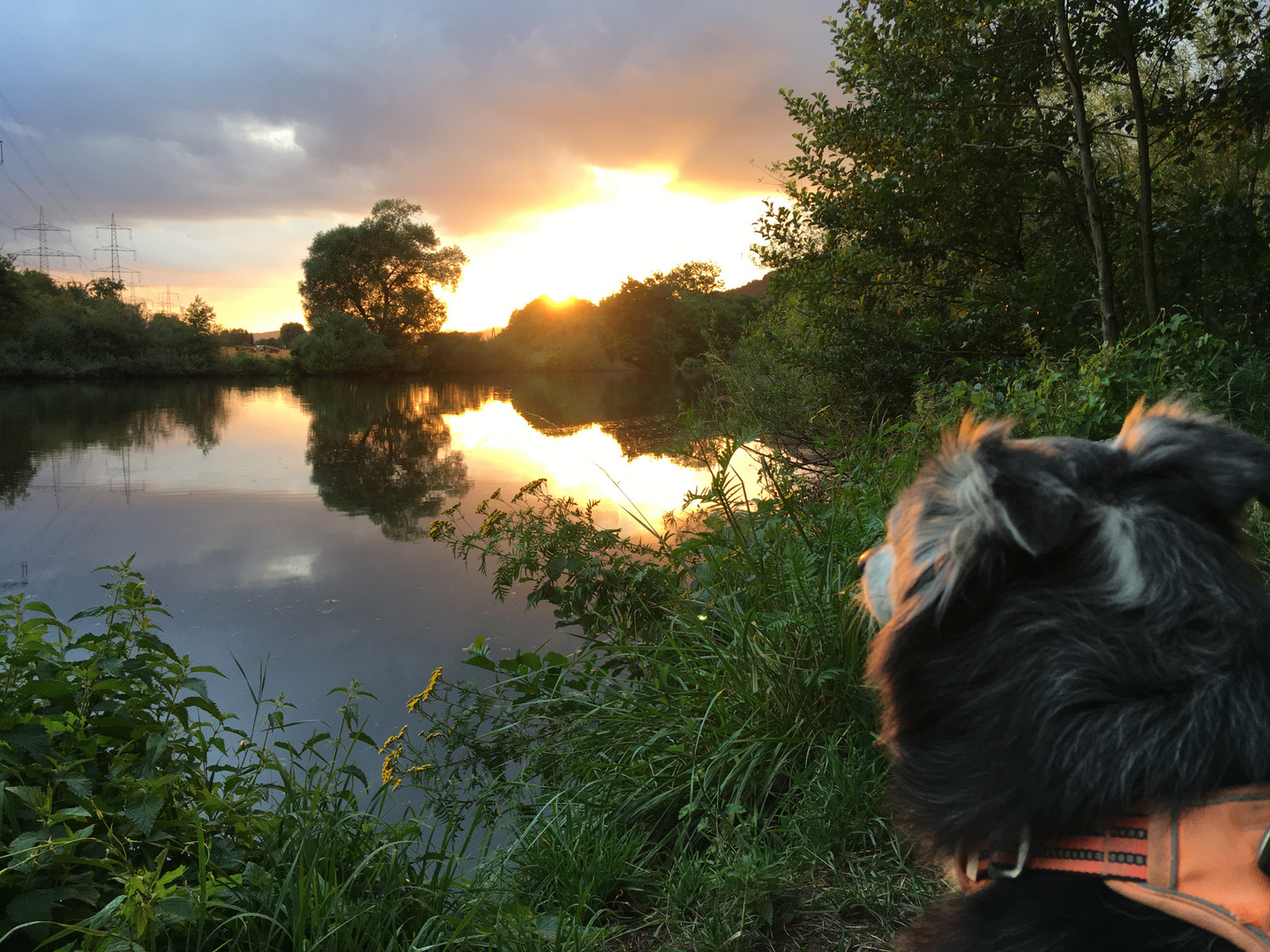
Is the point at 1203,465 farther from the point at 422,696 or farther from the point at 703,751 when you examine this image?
the point at 422,696

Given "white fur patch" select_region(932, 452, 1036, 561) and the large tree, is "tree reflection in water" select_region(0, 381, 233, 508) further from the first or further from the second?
the large tree

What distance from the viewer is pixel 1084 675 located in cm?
112

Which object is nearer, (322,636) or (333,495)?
(322,636)

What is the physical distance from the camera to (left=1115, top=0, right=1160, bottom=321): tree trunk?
6629 millimetres

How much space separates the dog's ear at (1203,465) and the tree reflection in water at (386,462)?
24.0ft

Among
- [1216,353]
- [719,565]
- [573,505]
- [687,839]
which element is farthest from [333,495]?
[1216,353]

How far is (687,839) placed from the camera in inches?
108

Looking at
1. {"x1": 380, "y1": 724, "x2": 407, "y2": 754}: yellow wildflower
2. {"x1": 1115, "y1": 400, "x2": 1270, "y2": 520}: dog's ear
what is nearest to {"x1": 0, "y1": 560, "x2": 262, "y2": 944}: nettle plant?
{"x1": 380, "y1": 724, "x2": 407, "y2": 754}: yellow wildflower

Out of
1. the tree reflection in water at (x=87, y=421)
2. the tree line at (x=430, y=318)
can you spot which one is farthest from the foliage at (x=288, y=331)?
the tree reflection in water at (x=87, y=421)

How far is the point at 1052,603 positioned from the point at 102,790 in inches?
95.7

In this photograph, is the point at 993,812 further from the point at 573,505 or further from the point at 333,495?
the point at 333,495

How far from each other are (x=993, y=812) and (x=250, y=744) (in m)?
2.33

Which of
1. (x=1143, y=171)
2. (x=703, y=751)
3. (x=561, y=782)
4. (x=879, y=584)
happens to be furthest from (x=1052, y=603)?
(x=1143, y=171)

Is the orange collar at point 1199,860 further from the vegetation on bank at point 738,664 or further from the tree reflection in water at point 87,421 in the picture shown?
the tree reflection in water at point 87,421
